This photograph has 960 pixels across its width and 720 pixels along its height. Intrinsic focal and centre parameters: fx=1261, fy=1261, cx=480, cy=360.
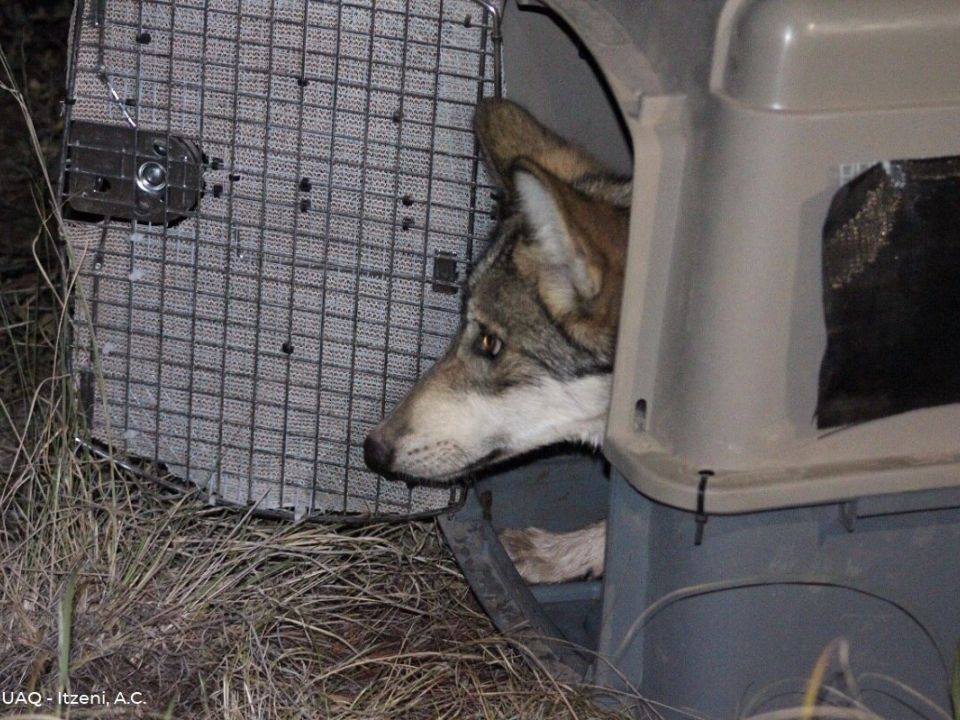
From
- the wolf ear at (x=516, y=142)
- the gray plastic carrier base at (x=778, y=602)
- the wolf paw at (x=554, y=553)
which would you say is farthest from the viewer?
the wolf paw at (x=554, y=553)

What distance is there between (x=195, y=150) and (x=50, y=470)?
81cm

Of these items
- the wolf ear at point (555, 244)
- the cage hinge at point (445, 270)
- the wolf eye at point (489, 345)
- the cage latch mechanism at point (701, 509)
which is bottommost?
the cage latch mechanism at point (701, 509)

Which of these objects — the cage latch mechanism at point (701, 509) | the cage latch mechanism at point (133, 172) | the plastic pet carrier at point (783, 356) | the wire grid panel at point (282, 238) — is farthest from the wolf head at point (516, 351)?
the cage latch mechanism at point (133, 172)

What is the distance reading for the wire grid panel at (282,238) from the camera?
273cm

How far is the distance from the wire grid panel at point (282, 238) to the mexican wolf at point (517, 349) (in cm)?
14

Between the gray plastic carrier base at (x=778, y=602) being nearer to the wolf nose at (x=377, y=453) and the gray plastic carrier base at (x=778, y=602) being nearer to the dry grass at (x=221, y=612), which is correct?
the dry grass at (x=221, y=612)

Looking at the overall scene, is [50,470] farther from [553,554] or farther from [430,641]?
[553,554]

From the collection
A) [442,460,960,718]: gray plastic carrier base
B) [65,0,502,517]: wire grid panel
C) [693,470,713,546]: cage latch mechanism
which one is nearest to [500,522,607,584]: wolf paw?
[65,0,502,517]: wire grid panel

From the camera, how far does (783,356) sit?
2135 mm

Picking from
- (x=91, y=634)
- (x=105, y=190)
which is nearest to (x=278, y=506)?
(x=91, y=634)

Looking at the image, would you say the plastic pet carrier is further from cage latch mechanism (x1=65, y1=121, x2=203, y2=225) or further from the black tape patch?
cage latch mechanism (x1=65, y1=121, x2=203, y2=225)

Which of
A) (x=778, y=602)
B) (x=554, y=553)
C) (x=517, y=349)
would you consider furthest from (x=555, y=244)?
(x=554, y=553)

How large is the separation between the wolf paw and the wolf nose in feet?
1.96

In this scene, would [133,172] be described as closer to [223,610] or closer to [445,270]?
[445,270]
